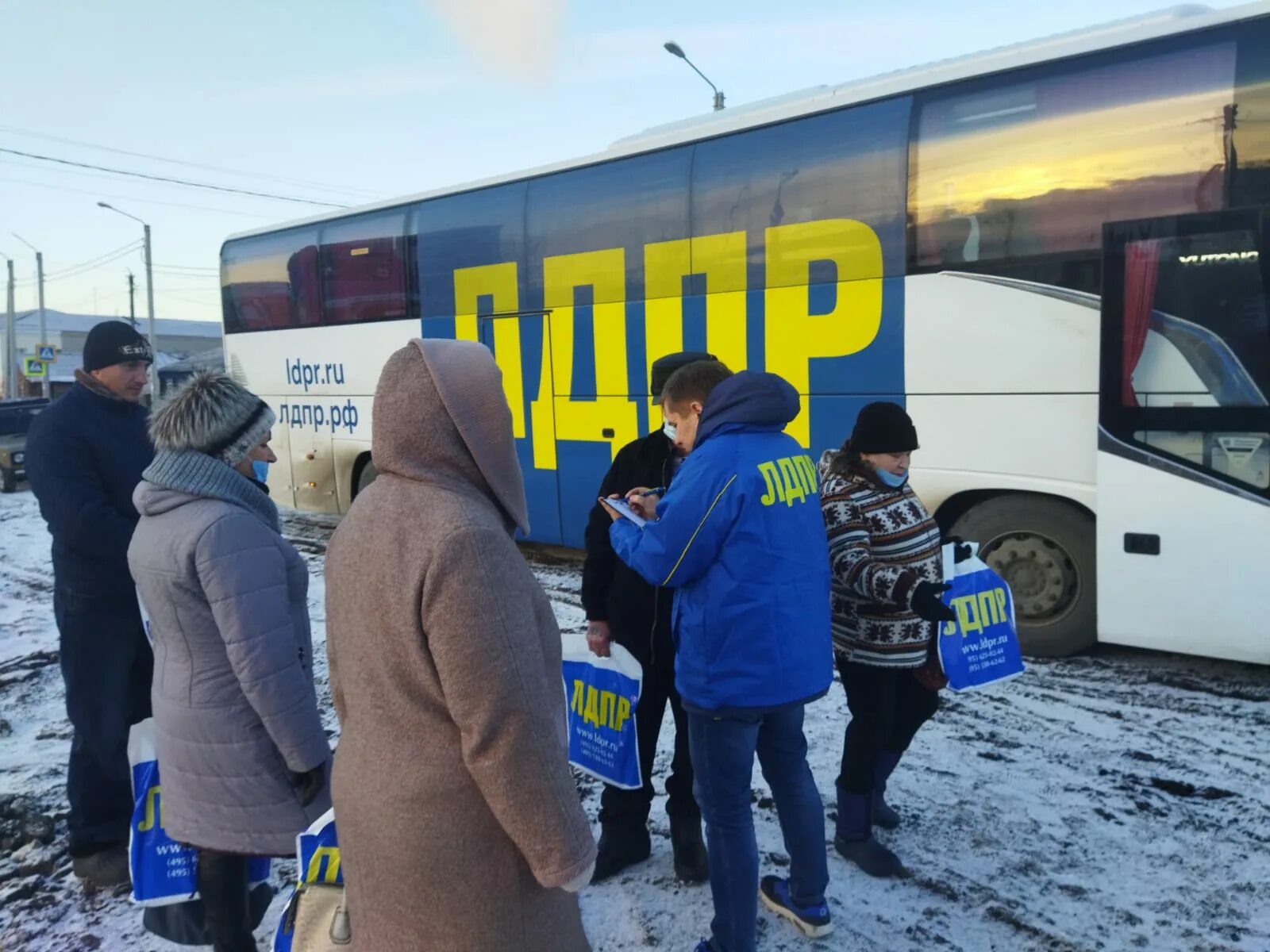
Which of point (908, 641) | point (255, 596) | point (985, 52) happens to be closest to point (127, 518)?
point (255, 596)

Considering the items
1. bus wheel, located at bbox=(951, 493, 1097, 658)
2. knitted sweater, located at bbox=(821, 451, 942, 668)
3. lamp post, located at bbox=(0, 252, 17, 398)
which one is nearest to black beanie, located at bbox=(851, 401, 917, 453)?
knitted sweater, located at bbox=(821, 451, 942, 668)

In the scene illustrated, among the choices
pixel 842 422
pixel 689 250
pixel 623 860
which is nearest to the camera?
pixel 623 860

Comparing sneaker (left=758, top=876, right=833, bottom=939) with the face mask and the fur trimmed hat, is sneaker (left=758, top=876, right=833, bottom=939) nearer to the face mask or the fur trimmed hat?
the face mask

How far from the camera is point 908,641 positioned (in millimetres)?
3168

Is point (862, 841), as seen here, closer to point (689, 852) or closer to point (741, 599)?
point (689, 852)

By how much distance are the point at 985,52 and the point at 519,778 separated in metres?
5.90

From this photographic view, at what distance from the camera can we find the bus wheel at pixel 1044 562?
5.72 m

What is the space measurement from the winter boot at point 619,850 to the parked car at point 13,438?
16164 millimetres

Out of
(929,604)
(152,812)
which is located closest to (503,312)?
(929,604)

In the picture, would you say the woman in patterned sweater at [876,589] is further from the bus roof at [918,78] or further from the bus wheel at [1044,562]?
the bus roof at [918,78]

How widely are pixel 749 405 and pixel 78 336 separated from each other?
84488 millimetres

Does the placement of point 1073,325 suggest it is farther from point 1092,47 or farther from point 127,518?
point 127,518

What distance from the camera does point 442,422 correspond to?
1.58 metres

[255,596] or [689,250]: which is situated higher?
[689,250]
